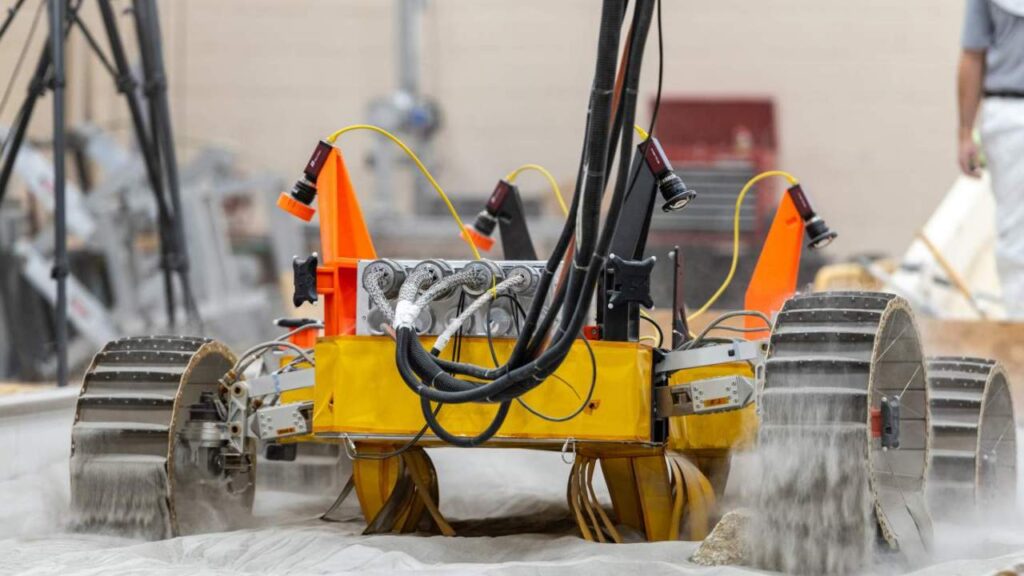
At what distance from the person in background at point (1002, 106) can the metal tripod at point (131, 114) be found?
11.5ft

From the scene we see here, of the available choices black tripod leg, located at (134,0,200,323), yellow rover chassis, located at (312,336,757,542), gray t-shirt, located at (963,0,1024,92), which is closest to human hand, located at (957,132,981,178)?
gray t-shirt, located at (963,0,1024,92)

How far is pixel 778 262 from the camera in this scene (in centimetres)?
420

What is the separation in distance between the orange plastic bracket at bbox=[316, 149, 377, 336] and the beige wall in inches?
348

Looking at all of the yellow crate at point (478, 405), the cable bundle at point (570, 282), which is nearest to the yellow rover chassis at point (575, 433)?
the yellow crate at point (478, 405)

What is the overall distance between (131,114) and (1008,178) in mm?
3767

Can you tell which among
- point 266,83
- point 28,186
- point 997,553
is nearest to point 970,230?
point 997,553

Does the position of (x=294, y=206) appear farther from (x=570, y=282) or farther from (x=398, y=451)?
(x=570, y=282)

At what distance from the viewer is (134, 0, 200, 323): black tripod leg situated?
651cm

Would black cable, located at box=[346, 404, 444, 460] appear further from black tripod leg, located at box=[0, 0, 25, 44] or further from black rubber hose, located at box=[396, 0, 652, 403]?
black tripod leg, located at box=[0, 0, 25, 44]

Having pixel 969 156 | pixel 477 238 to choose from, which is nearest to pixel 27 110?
pixel 477 238

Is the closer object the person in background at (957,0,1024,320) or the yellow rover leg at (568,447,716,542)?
the yellow rover leg at (568,447,716,542)

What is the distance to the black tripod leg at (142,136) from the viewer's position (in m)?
6.10

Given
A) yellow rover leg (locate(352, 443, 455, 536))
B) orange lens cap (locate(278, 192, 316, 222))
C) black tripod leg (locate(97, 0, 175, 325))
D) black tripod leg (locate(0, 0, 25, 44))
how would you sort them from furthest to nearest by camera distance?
1. black tripod leg (locate(97, 0, 175, 325))
2. black tripod leg (locate(0, 0, 25, 44))
3. yellow rover leg (locate(352, 443, 455, 536))
4. orange lens cap (locate(278, 192, 316, 222))

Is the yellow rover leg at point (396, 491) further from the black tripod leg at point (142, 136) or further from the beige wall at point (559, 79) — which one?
the beige wall at point (559, 79)
